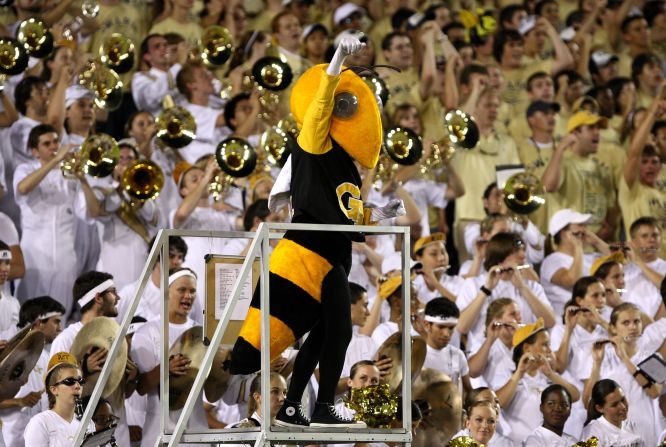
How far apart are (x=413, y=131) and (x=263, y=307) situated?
17.4ft

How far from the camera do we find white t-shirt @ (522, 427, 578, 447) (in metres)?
8.84

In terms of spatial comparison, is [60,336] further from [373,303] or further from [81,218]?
[373,303]

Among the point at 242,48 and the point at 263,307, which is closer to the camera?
the point at 263,307

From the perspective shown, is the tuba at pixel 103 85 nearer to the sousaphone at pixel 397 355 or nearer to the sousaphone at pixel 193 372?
the sousaphone at pixel 193 372

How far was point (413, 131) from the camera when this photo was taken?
1045 centimetres

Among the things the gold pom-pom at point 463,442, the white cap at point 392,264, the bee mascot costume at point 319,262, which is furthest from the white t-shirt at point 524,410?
the bee mascot costume at point 319,262

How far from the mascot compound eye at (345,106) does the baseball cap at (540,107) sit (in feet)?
20.3

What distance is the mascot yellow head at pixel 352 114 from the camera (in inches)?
224

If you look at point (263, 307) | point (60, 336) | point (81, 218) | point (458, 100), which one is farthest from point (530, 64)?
point (263, 307)

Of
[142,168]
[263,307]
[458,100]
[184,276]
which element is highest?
[458,100]

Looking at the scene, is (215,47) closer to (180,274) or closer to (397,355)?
(180,274)

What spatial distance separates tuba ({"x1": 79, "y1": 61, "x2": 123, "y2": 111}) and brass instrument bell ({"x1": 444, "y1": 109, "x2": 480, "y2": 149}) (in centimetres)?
259

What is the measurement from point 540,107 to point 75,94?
408 cm

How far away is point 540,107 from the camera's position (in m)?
11.6
